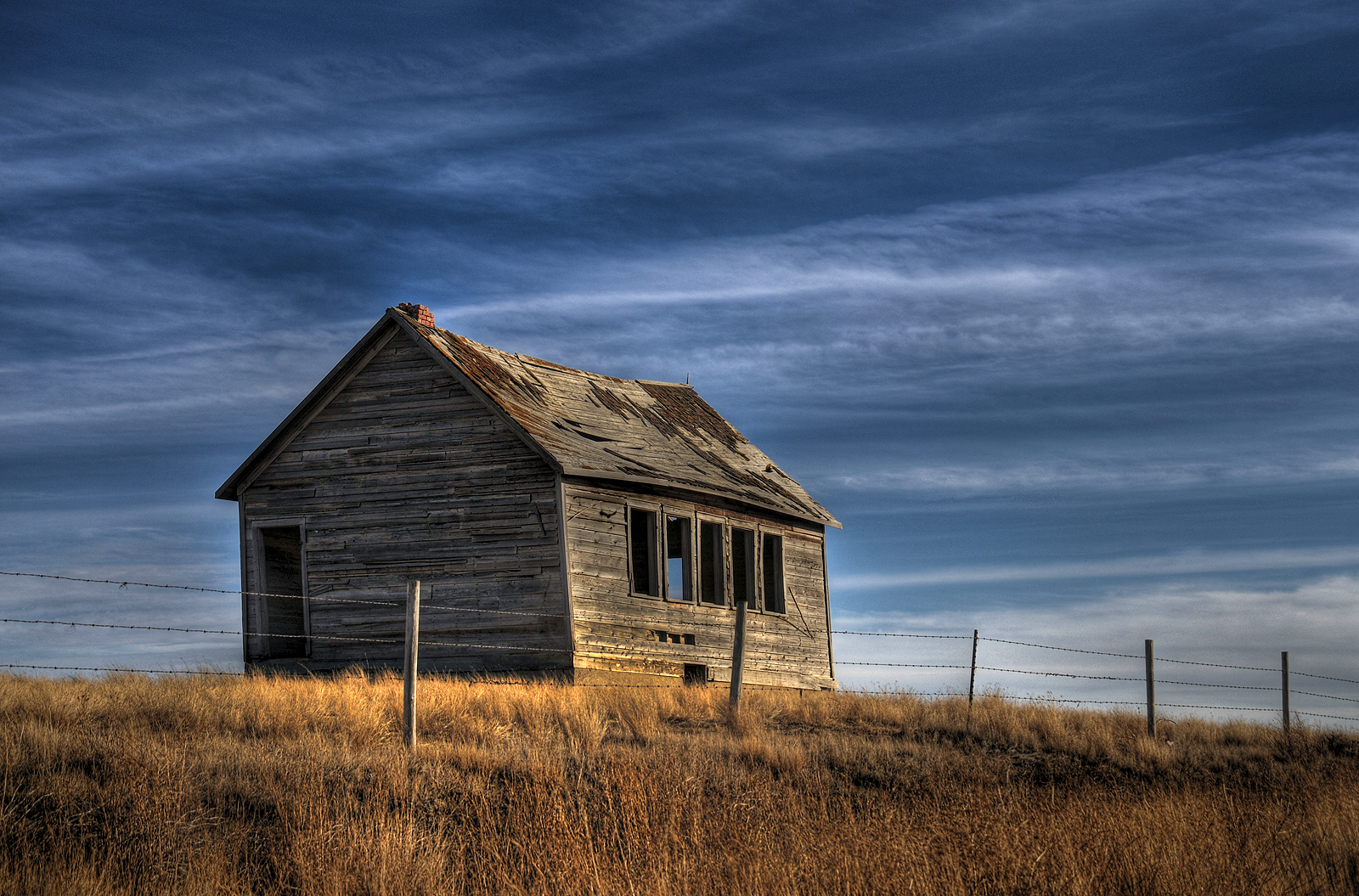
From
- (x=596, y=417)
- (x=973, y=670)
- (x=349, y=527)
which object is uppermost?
(x=596, y=417)

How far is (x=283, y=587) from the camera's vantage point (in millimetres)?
20031

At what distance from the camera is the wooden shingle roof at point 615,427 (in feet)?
59.6

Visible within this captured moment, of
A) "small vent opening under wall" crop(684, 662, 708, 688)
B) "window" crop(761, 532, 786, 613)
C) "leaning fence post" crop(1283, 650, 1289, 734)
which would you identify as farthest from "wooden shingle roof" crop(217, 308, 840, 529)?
"leaning fence post" crop(1283, 650, 1289, 734)

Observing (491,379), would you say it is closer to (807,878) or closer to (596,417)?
(596,417)

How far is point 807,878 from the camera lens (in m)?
6.93

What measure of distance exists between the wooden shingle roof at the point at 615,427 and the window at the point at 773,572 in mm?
767

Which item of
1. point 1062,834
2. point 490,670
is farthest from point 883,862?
point 490,670

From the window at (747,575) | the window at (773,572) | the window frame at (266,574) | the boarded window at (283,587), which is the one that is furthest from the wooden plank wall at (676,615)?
the boarded window at (283,587)

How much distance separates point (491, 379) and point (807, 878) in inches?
523

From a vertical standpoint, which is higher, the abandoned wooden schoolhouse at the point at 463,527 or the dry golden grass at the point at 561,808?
the abandoned wooden schoolhouse at the point at 463,527

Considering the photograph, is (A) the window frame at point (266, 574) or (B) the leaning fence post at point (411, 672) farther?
(A) the window frame at point (266, 574)

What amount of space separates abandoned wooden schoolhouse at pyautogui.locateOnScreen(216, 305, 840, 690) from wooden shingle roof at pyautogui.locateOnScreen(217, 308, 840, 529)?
0.23 ft

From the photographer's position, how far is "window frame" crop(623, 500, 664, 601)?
18672 millimetres

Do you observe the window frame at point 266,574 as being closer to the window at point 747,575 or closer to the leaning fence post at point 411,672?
the window at point 747,575
